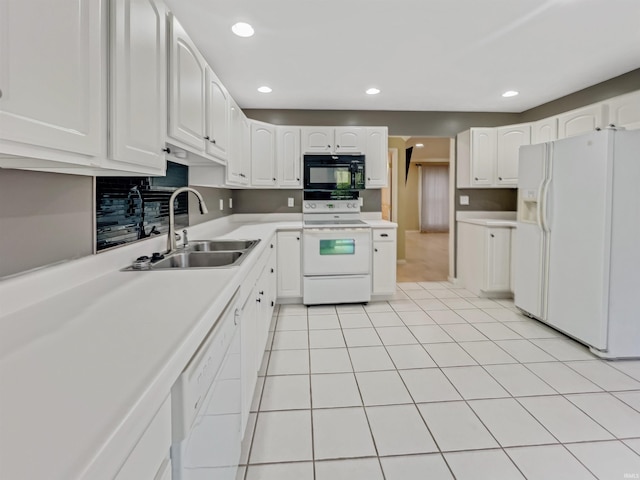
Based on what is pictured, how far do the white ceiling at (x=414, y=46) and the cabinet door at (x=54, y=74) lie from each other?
1492mm

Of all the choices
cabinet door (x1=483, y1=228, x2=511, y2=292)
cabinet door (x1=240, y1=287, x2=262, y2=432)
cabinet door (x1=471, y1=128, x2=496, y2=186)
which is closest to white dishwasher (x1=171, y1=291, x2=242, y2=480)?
cabinet door (x1=240, y1=287, x2=262, y2=432)

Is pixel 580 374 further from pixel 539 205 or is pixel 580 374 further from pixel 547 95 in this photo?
pixel 547 95

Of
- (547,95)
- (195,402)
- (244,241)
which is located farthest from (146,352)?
(547,95)

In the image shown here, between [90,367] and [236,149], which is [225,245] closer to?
[236,149]

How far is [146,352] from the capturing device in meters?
0.73

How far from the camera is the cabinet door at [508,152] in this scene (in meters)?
4.13

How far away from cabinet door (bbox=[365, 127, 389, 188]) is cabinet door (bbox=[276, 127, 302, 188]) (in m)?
0.83

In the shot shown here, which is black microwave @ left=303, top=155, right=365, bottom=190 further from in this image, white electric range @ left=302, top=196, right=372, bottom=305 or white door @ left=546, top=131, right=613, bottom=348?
white door @ left=546, top=131, right=613, bottom=348

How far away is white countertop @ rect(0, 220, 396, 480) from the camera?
0.46 metres

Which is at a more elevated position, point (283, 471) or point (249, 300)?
point (249, 300)

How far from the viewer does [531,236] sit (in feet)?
10.5

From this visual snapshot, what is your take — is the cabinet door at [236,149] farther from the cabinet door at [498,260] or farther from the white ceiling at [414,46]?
the cabinet door at [498,260]

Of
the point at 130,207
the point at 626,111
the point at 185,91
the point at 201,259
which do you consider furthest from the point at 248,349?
the point at 626,111

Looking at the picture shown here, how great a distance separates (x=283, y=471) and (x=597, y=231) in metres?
2.65
